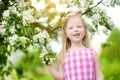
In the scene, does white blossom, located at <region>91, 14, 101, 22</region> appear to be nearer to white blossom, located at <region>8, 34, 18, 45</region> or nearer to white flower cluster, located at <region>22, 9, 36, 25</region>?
white flower cluster, located at <region>22, 9, 36, 25</region>

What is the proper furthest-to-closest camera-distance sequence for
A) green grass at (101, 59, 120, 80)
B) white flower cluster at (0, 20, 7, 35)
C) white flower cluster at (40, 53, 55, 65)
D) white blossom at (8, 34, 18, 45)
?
1. green grass at (101, 59, 120, 80)
2. white flower cluster at (0, 20, 7, 35)
3. white blossom at (8, 34, 18, 45)
4. white flower cluster at (40, 53, 55, 65)

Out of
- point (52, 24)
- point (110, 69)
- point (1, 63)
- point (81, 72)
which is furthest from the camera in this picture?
point (110, 69)

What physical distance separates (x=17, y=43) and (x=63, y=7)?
4.26ft

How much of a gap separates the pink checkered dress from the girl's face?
5.0 inches

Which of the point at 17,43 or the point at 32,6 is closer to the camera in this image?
the point at 17,43

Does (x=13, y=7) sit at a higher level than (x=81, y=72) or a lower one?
higher

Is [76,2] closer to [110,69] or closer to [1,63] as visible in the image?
[1,63]

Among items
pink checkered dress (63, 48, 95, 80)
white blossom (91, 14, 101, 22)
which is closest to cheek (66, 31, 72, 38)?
pink checkered dress (63, 48, 95, 80)

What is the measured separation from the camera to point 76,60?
4477 millimetres

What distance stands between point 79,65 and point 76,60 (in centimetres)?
6

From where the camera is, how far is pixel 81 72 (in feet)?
14.5

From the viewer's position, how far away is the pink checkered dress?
443 centimetres

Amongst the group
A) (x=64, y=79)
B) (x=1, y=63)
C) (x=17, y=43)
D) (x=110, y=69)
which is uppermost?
(x=17, y=43)

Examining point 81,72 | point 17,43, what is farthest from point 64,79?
point 17,43
